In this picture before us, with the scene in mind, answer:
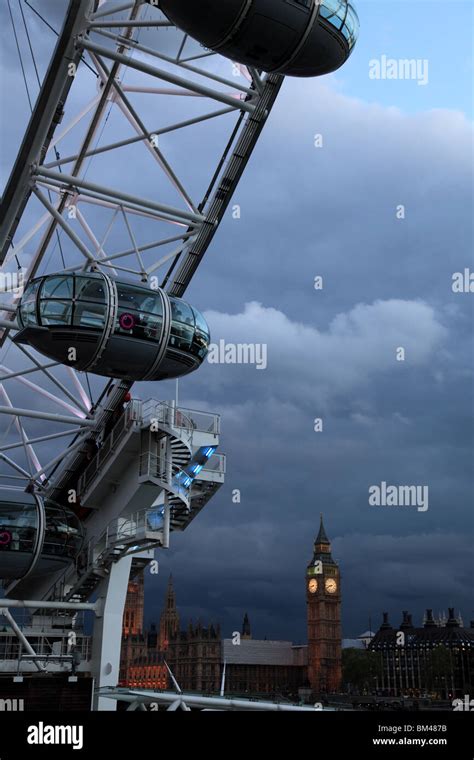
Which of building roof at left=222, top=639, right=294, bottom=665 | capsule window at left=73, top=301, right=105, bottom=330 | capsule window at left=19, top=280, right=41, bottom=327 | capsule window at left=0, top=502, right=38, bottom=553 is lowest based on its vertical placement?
capsule window at left=0, top=502, right=38, bottom=553

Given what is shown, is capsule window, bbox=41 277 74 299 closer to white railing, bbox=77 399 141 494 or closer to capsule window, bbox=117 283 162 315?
capsule window, bbox=117 283 162 315

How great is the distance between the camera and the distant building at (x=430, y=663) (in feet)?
536

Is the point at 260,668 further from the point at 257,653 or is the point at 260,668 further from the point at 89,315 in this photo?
the point at 89,315

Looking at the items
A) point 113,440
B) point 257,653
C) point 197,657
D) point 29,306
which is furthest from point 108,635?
point 257,653

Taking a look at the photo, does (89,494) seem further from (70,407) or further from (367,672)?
(367,672)

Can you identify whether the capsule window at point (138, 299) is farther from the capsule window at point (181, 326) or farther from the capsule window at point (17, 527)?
the capsule window at point (17, 527)

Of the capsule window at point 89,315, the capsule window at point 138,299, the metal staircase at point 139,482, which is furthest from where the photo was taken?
the metal staircase at point 139,482

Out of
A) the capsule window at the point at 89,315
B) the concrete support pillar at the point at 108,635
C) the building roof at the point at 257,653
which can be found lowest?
the concrete support pillar at the point at 108,635

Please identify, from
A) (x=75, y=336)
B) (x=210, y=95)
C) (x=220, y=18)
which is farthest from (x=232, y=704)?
(x=220, y=18)

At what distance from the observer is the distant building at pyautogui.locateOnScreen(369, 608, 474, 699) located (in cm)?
16325

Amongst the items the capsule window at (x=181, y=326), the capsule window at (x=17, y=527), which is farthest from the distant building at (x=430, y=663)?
the capsule window at (x=181, y=326)

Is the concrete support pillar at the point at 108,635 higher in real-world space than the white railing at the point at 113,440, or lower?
lower

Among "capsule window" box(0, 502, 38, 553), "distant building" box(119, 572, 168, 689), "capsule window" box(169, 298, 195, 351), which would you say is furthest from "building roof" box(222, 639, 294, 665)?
"capsule window" box(169, 298, 195, 351)

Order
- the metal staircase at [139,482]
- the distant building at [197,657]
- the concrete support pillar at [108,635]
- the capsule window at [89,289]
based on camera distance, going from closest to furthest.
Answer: the capsule window at [89,289], the metal staircase at [139,482], the concrete support pillar at [108,635], the distant building at [197,657]
